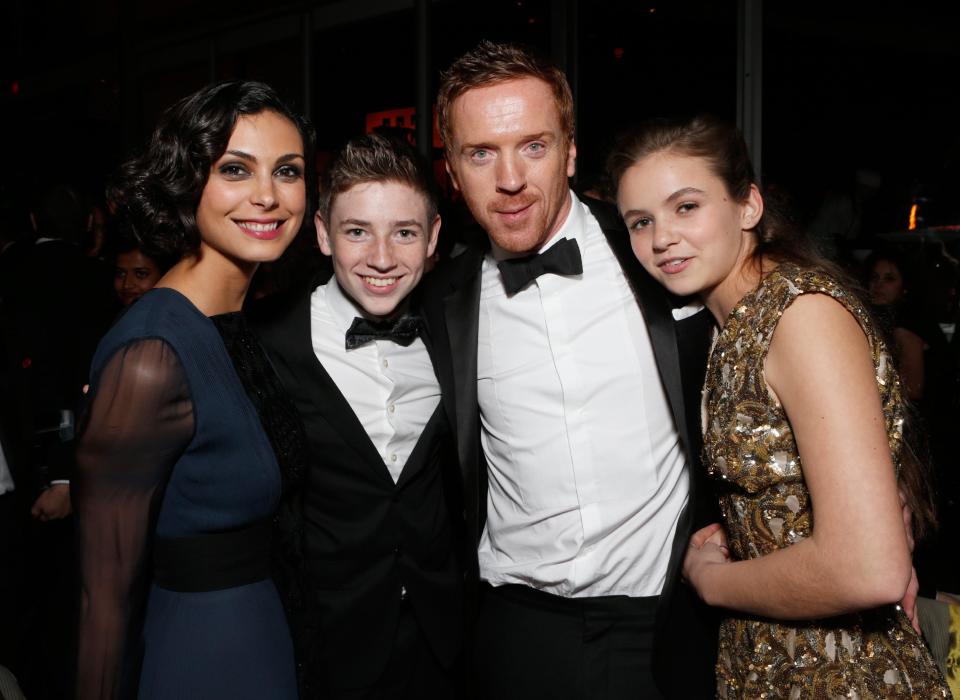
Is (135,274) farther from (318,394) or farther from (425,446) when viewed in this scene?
(425,446)

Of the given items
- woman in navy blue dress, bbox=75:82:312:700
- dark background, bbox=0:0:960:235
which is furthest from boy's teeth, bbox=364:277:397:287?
dark background, bbox=0:0:960:235

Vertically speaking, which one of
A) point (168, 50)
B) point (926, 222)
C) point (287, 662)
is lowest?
point (287, 662)

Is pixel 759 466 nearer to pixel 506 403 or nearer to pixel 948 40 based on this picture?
pixel 506 403

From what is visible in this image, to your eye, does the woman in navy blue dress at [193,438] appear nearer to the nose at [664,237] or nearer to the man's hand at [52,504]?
the nose at [664,237]

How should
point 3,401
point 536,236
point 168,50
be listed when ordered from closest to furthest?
point 536,236
point 3,401
point 168,50

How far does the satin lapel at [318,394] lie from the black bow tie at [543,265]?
1.67ft

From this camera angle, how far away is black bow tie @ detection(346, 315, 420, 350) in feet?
6.89

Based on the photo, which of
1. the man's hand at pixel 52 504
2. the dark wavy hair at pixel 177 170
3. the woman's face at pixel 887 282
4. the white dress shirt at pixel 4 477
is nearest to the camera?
the dark wavy hair at pixel 177 170

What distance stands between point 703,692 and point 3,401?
8.11 ft

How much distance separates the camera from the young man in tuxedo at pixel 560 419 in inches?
75.9

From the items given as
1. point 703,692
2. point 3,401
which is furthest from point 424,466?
point 3,401

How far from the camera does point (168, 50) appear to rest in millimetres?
7938

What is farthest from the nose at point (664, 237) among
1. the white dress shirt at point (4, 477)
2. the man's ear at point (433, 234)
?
the white dress shirt at point (4, 477)

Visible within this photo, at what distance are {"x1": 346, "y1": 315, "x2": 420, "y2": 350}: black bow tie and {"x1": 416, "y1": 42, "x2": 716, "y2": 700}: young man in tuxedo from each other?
2.7 inches
